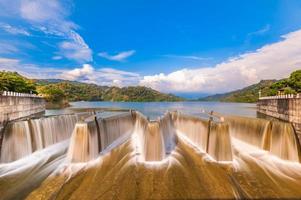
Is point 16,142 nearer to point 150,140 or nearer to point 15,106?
point 150,140

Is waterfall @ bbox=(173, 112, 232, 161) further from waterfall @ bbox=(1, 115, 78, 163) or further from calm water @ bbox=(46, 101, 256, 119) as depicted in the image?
waterfall @ bbox=(1, 115, 78, 163)

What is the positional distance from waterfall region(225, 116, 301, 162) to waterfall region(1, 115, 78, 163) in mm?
16612

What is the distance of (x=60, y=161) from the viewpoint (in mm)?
12430

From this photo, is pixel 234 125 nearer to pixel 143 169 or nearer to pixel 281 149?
pixel 281 149

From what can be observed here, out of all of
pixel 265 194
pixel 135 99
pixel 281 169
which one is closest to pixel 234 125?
pixel 281 169

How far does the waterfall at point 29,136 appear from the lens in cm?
1307

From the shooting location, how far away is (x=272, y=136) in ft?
47.2

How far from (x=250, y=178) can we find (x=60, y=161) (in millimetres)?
10785

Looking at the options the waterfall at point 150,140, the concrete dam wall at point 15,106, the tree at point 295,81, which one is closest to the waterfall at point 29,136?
the waterfall at point 150,140

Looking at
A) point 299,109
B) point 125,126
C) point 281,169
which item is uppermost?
point 299,109

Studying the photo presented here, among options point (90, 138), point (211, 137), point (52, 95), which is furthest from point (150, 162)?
point (52, 95)

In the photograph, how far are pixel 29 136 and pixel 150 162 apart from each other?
9268 millimetres

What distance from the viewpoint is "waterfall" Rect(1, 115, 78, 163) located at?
13070 millimetres

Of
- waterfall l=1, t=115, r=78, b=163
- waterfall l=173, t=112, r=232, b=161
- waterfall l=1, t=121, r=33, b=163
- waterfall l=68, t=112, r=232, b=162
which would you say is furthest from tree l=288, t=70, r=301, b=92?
waterfall l=1, t=121, r=33, b=163
